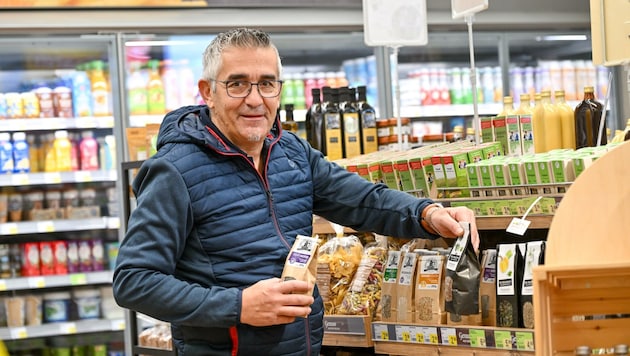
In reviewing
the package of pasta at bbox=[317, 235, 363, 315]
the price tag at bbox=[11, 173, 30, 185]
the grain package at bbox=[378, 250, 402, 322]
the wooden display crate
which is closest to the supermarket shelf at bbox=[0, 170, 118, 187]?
the price tag at bbox=[11, 173, 30, 185]

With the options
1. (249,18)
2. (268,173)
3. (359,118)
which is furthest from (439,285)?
(249,18)

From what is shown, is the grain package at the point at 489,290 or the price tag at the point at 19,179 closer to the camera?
the grain package at the point at 489,290

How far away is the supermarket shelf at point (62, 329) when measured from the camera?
5.82 metres

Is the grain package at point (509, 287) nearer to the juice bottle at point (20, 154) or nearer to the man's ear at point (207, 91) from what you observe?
the man's ear at point (207, 91)

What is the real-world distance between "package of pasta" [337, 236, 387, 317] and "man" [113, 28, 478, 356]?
0.47 m

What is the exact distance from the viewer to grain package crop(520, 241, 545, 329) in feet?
7.91

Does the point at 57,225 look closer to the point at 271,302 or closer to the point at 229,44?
the point at 229,44

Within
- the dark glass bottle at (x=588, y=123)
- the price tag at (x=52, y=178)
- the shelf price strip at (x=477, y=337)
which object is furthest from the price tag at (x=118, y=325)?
the shelf price strip at (x=477, y=337)

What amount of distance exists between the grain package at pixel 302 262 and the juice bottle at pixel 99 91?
12.8 feet

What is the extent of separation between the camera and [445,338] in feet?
8.54

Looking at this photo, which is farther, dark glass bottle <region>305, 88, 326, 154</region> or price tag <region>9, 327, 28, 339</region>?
price tag <region>9, 327, 28, 339</region>

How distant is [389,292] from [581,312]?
3.48ft

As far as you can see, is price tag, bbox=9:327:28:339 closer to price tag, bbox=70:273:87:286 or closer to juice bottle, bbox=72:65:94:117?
price tag, bbox=70:273:87:286

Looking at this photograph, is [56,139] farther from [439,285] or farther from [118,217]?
[439,285]
